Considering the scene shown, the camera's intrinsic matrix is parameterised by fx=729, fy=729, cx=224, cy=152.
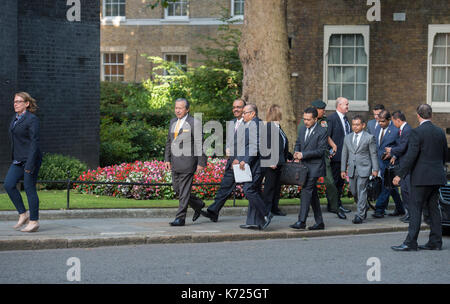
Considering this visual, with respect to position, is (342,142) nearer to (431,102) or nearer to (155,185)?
(155,185)

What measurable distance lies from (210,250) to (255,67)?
678 centimetres

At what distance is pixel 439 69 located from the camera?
23.3m

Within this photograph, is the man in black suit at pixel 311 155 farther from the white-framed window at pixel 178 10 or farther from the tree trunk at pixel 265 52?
the white-framed window at pixel 178 10

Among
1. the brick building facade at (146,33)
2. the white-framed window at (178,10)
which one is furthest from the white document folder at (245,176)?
the white-framed window at (178,10)

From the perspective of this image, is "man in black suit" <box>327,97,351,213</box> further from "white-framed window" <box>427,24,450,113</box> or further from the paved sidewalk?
"white-framed window" <box>427,24,450,113</box>

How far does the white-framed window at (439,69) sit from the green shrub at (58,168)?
11832 mm

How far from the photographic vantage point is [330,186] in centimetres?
1359

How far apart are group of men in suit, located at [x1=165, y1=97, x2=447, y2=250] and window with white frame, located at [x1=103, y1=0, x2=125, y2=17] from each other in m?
21.9

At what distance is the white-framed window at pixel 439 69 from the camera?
75.7ft

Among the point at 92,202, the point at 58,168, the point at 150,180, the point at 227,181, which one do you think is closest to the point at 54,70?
the point at 58,168

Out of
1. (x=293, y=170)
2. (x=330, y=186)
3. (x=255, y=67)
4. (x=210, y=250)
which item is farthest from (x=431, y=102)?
(x=210, y=250)

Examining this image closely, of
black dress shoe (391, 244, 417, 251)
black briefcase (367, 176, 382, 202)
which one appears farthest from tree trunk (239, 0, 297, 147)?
black dress shoe (391, 244, 417, 251)

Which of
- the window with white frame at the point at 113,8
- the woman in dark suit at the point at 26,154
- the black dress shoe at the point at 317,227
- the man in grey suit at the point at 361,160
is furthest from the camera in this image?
the window with white frame at the point at 113,8

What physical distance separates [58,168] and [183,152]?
5675 millimetres
